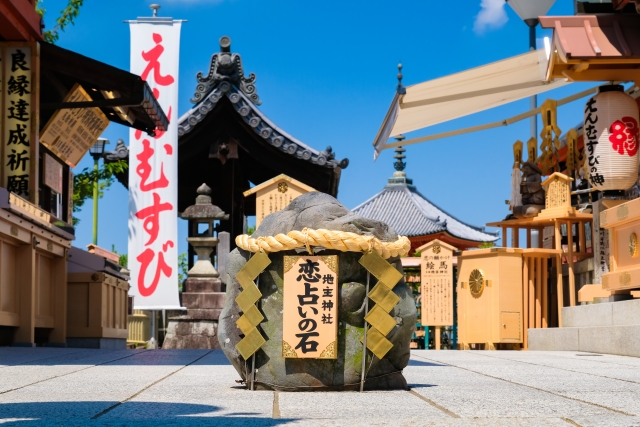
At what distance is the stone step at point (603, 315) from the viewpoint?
1079 cm

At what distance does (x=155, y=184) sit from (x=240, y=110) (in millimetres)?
4061

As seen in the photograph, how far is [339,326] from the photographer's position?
5328mm

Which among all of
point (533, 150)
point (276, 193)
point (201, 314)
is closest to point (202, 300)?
point (201, 314)

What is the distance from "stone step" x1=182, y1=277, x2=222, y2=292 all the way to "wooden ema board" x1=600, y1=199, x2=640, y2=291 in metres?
7.35

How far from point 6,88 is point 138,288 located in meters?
4.72

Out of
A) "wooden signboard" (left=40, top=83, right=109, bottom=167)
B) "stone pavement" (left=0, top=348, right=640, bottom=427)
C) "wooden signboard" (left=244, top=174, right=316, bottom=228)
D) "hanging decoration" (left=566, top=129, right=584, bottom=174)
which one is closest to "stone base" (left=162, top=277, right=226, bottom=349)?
"wooden signboard" (left=244, top=174, right=316, bottom=228)

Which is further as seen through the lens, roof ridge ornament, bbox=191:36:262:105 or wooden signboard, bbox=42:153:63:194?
roof ridge ornament, bbox=191:36:262:105

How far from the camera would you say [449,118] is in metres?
16.0

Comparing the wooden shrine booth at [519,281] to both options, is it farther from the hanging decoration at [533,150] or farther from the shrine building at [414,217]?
the shrine building at [414,217]

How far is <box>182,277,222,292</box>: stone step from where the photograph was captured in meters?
16.3

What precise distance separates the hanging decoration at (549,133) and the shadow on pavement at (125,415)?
42.5 feet

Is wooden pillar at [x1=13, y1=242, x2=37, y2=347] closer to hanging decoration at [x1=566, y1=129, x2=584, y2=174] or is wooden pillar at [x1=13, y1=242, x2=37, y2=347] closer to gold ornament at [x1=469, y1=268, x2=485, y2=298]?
gold ornament at [x1=469, y1=268, x2=485, y2=298]

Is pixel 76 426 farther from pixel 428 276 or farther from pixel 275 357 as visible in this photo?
pixel 428 276

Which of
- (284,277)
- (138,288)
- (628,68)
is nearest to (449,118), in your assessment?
(628,68)
